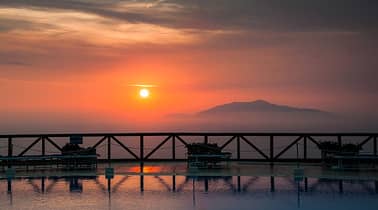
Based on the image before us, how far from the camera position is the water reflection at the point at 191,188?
11.3 meters

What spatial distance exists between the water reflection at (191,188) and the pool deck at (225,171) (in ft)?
1.52

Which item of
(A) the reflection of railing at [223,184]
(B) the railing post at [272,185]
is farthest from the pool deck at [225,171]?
(B) the railing post at [272,185]

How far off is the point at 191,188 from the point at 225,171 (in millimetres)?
2566

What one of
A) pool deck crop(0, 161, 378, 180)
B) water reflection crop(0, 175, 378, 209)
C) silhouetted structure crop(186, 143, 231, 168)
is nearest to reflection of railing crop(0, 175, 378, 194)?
water reflection crop(0, 175, 378, 209)

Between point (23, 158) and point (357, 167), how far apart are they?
829 cm

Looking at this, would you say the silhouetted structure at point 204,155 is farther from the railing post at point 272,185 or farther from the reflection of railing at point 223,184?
the railing post at point 272,185

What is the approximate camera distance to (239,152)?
16.6m

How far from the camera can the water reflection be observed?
445 inches

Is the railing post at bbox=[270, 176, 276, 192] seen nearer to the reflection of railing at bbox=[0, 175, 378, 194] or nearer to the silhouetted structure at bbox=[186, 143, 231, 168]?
the reflection of railing at bbox=[0, 175, 378, 194]

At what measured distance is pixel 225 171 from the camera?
14.8 meters

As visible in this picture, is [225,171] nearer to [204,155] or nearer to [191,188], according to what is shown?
[204,155]

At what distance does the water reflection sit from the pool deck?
0.46 metres

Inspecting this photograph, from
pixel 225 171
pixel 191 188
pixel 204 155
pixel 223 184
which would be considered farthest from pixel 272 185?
pixel 204 155

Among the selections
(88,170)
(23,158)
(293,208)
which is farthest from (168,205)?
(23,158)
